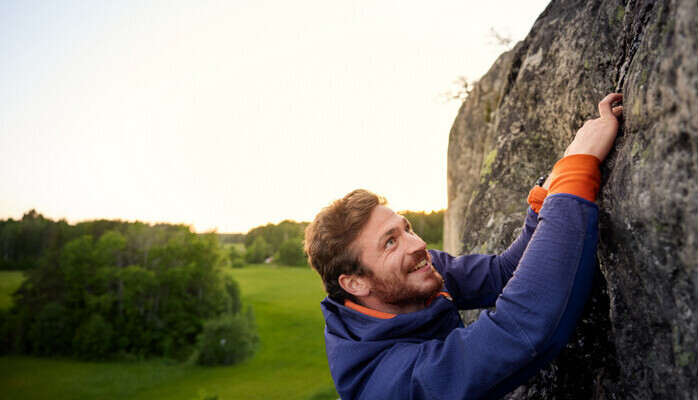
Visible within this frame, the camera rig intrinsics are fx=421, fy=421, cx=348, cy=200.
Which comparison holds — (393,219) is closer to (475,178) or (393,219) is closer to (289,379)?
(475,178)

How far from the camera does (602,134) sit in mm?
2439

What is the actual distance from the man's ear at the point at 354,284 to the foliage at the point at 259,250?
426ft

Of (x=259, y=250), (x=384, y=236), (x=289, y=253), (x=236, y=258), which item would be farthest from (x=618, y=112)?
(x=236, y=258)

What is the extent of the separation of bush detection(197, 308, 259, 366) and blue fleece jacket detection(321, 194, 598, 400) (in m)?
56.0

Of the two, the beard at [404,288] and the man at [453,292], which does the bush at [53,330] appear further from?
the beard at [404,288]

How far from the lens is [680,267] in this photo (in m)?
1.88

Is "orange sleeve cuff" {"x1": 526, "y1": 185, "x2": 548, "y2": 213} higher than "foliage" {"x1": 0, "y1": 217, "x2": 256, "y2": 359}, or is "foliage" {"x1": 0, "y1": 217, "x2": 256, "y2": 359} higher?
"orange sleeve cuff" {"x1": 526, "y1": 185, "x2": 548, "y2": 213}

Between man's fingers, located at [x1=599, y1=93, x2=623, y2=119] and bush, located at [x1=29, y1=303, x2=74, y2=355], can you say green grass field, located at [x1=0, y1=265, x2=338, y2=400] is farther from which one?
man's fingers, located at [x1=599, y1=93, x2=623, y2=119]

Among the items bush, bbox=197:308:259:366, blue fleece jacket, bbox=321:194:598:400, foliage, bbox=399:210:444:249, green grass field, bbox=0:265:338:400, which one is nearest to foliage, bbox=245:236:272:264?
green grass field, bbox=0:265:338:400

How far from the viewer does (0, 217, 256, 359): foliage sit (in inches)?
2258

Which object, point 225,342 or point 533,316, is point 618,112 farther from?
point 225,342

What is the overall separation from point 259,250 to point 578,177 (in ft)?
432

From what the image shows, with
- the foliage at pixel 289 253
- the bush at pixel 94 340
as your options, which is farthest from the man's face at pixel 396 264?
the foliage at pixel 289 253

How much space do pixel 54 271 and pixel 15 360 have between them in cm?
1245
